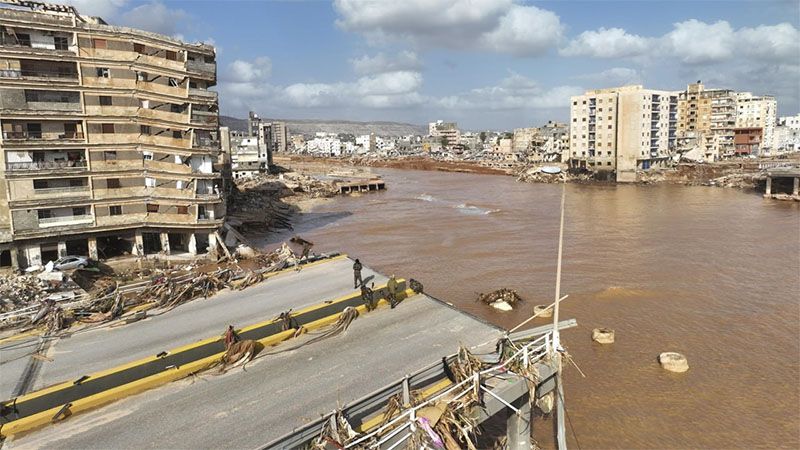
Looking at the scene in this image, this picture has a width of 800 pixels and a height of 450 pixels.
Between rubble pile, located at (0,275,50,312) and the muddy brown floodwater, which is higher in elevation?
rubble pile, located at (0,275,50,312)

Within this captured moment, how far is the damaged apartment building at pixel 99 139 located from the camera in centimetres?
2612

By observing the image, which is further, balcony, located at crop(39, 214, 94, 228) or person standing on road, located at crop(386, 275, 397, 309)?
balcony, located at crop(39, 214, 94, 228)

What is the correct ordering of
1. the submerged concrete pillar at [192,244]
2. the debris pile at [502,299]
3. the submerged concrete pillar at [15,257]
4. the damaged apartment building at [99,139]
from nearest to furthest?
the debris pile at [502,299] → the damaged apartment building at [99,139] → the submerged concrete pillar at [15,257] → the submerged concrete pillar at [192,244]

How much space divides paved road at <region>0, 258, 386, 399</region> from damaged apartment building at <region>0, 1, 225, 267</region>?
54.4 feet

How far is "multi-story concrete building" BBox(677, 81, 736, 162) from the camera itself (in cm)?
11238

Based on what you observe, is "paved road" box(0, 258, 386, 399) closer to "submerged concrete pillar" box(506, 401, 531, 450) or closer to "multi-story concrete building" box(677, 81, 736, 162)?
"submerged concrete pillar" box(506, 401, 531, 450)

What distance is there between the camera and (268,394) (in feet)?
33.6

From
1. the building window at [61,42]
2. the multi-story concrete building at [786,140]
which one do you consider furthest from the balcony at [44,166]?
the multi-story concrete building at [786,140]

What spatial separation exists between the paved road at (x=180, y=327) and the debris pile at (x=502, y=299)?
9609 mm

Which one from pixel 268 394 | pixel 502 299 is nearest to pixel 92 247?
pixel 502 299

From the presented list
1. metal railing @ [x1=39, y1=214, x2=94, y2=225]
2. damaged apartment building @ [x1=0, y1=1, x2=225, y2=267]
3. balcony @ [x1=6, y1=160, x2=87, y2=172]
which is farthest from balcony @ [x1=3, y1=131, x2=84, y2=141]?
metal railing @ [x1=39, y1=214, x2=94, y2=225]

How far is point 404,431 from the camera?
873cm

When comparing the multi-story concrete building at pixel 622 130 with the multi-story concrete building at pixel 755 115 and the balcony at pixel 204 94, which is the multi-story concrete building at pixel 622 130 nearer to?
the multi-story concrete building at pixel 755 115

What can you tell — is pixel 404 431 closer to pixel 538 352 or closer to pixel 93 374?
pixel 538 352
